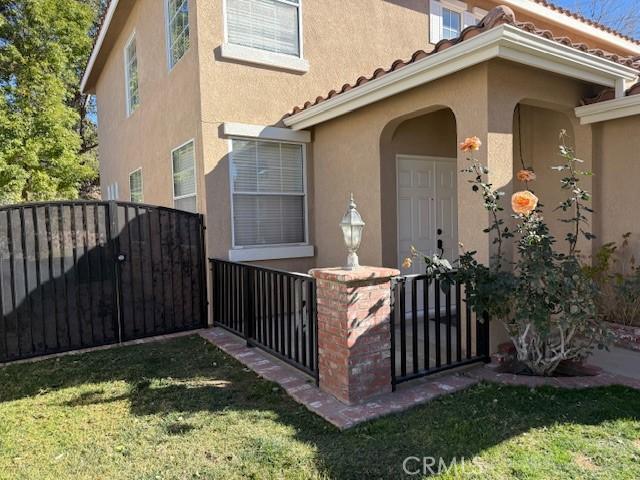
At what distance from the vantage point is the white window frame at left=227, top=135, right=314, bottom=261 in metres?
7.02

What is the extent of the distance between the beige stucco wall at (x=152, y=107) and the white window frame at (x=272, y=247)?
2.65ft

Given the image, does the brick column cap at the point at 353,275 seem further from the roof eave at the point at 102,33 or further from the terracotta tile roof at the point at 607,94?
the roof eave at the point at 102,33

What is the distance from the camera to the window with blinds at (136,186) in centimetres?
1086

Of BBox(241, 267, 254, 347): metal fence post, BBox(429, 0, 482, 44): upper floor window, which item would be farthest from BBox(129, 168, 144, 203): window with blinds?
BBox(429, 0, 482, 44): upper floor window

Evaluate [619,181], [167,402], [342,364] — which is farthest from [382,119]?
[167,402]

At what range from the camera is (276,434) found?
3.50m

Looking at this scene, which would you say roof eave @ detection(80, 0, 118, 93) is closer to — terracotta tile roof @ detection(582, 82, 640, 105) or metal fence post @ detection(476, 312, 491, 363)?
terracotta tile roof @ detection(582, 82, 640, 105)

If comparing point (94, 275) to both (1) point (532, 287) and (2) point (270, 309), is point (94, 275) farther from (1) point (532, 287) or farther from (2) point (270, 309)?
(1) point (532, 287)

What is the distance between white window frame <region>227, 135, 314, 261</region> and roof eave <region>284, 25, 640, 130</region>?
5.88ft

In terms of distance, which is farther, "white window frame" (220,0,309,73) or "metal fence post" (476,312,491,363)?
"white window frame" (220,0,309,73)

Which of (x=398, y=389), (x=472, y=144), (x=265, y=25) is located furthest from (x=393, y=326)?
(x=265, y=25)

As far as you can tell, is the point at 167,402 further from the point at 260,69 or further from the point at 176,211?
the point at 260,69

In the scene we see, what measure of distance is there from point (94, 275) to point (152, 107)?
455cm

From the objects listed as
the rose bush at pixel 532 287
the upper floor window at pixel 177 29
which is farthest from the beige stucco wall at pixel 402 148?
the upper floor window at pixel 177 29
